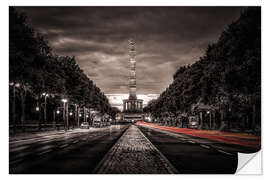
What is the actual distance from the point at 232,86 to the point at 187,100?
31.9m

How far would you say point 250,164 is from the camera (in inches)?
488

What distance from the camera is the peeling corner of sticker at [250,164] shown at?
448 inches

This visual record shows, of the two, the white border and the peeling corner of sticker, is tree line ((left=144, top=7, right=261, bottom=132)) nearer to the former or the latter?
the white border

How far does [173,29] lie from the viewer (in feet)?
48.6
